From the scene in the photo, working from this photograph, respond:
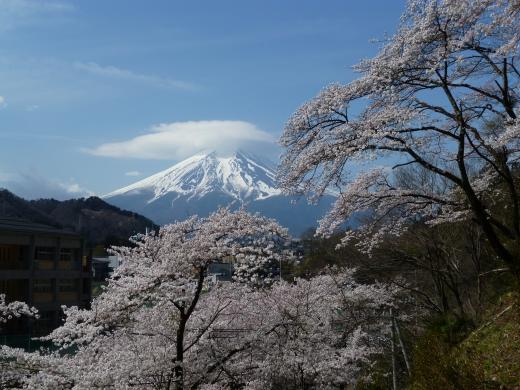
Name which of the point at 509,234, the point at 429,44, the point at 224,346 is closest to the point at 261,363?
the point at 224,346

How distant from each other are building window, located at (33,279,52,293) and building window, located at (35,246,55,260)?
4.53 feet

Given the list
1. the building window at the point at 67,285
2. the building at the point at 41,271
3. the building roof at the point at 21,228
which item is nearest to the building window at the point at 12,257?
the building at the point at 41,271

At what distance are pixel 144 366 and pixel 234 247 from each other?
2320mm

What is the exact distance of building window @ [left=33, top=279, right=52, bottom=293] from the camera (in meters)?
33.1

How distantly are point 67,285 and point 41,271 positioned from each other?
3320mm

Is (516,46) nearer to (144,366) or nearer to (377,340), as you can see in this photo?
(144,366)

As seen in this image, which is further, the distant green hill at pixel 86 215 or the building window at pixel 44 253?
the distant green hill at pixel 86 215

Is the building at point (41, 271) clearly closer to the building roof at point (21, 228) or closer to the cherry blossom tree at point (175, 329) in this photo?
the building roof at point (21, 228)

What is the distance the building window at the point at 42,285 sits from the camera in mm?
33062

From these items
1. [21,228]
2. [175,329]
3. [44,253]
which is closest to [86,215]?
[44,253]

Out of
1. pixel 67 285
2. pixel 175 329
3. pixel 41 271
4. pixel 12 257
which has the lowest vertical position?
pixel 67 285

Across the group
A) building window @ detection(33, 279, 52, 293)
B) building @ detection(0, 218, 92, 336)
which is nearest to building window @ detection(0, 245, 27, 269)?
building @ detection(0, 218, 92, 336)

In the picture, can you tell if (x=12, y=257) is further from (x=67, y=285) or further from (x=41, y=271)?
(x=67, y=285)

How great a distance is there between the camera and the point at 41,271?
33531mm
